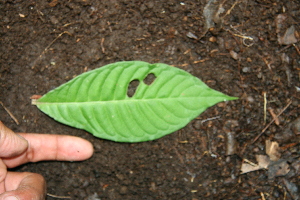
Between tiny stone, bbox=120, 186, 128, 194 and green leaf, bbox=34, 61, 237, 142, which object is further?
tiny stone, bbox=120, 186, 128, 194

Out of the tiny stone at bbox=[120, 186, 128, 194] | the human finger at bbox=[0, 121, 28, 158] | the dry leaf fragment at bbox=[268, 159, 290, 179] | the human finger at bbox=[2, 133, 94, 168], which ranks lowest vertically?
the tiny stone at bbox=[120, 186, 128, 194]

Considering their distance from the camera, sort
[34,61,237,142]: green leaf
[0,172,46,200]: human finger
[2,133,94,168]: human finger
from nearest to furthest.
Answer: [0,172,46,200]: human finger
[34,61,237,142]: green leaf
[2,133,94,168]: human finger

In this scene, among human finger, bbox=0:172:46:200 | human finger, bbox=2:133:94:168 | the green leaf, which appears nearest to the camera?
human finger, bbox=0:172:46:200

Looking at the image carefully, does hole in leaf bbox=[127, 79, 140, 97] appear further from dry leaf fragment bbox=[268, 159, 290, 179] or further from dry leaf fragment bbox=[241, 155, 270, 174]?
dry leaf fragment bbox=[268, 159, 290, 179]

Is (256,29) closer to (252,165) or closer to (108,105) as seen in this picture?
(252,165)

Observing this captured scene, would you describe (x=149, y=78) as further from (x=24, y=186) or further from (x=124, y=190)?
(x=24, y=186)

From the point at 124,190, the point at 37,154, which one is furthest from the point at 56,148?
the point at 124,190

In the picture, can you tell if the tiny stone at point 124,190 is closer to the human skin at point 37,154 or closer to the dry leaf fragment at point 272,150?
the human skin at point 37,154

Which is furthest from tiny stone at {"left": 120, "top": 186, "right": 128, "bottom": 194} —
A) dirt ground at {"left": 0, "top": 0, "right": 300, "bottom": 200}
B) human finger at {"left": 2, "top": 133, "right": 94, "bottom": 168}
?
human finger at {"left": 2, "top": 133, "right": 94, "bottom": 168}
